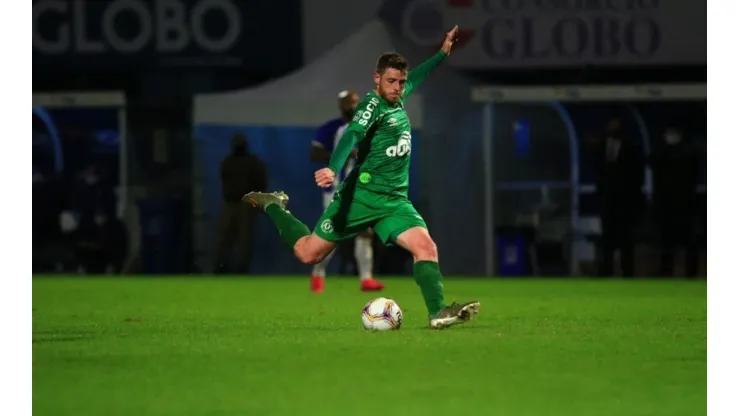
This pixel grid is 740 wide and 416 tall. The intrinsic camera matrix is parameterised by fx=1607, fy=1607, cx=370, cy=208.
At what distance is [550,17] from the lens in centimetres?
2130

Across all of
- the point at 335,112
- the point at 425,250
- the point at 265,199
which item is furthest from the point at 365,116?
the point at 335,112

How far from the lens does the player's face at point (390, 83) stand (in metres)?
11.0

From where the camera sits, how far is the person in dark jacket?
21625mm

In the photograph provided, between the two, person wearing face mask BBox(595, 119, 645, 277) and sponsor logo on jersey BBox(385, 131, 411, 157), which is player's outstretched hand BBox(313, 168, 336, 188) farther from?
person wearing face mask BBox(595, 119, 645, 277)

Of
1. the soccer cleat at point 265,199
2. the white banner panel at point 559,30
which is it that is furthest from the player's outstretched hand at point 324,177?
the white banner panel at point 559,30

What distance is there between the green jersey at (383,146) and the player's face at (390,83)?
0.15 feet

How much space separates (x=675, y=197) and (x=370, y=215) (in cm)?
1070

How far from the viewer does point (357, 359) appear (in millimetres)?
9383

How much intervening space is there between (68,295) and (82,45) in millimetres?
6826

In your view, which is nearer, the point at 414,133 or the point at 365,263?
the point at 365,263

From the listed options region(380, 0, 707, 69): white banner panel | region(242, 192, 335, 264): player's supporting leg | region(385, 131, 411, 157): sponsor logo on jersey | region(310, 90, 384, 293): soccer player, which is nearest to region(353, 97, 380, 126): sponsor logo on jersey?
region(385, 131, 411, 157): sponsor logo on jersey

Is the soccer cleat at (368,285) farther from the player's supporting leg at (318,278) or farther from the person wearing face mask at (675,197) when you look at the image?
the person wearing face mask at (675,197)

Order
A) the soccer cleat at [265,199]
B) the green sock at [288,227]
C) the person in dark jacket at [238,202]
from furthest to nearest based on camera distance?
the person in dark jacket at [238,202], the soccer cleat at [265,199], the green sock at [288,227]

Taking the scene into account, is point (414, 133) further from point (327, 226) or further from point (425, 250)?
point (425, 250)
